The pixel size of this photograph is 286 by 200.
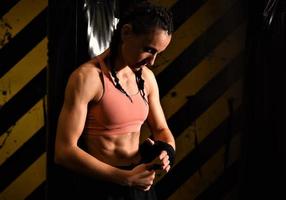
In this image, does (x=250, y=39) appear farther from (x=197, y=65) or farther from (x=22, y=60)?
(x=22, y=60)

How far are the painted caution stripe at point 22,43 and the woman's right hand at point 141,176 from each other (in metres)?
1.01

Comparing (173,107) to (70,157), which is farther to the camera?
(173,107)

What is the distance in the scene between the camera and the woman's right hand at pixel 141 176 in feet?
4.73

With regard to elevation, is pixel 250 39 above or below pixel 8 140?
above

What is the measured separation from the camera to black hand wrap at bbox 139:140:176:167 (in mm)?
1525

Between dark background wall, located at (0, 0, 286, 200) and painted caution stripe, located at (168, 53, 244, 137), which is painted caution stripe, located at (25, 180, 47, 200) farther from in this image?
painted caution stripe, located at (168, 53, 244, 137)

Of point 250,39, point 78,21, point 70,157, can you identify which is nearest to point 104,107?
point 70,157

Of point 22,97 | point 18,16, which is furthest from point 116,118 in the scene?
point 18,16

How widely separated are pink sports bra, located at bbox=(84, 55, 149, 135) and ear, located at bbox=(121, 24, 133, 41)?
13 cm

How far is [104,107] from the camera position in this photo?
1.46 metres

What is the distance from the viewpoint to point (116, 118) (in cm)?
149

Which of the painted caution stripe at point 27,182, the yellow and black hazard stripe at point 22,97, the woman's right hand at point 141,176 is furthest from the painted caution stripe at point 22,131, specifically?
the woman's right hand at point 141,176

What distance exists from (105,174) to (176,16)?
3.66 feet

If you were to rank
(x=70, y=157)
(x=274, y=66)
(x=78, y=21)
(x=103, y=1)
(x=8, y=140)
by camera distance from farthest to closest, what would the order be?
1. (x=8, y=140)
2. (x=274, y=66)
3. (x=103, y=1)
4. (x=78, y=21)
5. (x=70, y=157)
